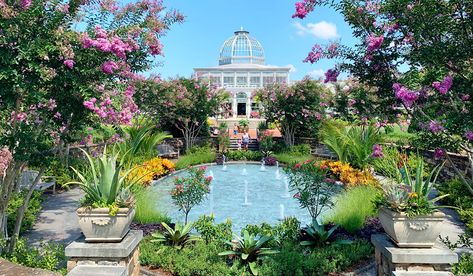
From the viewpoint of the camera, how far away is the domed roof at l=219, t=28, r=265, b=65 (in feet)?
225

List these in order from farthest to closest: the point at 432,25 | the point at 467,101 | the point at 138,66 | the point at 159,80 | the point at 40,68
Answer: the point at 159,80, the point at 138,66, the point at 467,101, the point at 432,25, the point at 40,68

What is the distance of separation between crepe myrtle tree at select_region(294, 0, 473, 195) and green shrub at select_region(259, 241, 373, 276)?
5.86 feet

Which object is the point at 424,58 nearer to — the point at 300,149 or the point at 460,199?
the point at 460,199

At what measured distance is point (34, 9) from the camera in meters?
4.14

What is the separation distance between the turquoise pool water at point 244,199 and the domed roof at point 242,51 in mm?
53822

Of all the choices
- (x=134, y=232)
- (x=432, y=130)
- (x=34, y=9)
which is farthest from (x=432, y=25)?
(x=34, y=9)

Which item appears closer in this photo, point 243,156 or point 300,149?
point 300,149

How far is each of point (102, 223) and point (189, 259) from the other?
5.94 feet

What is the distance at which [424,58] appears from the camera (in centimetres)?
448

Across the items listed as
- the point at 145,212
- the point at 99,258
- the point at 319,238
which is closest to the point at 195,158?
the point at 145,212

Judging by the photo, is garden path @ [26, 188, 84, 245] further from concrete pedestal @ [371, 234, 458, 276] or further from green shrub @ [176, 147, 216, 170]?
green shrub @ [176, 147, 216, 170]

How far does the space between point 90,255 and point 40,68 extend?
2120 mm

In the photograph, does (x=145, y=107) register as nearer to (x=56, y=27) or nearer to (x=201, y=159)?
(x=201, y=159)

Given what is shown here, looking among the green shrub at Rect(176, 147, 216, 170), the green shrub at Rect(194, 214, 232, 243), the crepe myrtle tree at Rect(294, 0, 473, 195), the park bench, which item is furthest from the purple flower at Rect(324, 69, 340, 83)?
the green shrub at Rect(176, 147, 216, 170)
